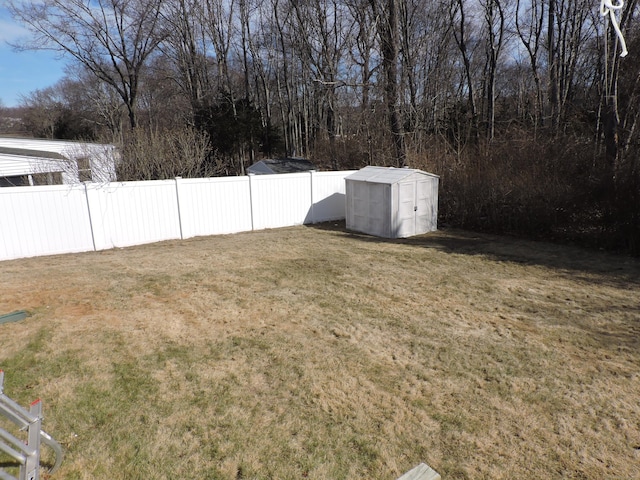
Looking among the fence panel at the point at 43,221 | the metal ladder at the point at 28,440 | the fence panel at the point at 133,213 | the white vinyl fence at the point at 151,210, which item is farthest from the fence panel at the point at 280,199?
the metal ladder at the point at 28,440

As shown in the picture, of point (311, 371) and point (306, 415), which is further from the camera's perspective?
point (311, 371)

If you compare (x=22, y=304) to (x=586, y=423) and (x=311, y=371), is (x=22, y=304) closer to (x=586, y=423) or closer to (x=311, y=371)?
(x=311, y=371)

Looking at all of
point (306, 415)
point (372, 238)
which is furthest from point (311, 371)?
point (372, 238)

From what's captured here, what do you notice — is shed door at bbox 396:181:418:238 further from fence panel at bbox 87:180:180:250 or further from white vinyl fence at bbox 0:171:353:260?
fence panel at bbox 87:180:180:250

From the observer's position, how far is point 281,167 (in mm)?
18906

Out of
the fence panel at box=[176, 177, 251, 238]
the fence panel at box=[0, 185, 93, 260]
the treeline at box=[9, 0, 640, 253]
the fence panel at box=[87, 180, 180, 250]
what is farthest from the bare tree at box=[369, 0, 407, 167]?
the fence panel at box=[0, 185, 93, 260]

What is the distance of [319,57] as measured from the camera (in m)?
25.4

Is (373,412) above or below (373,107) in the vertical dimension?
below

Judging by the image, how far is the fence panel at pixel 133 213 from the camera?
9.38 metres

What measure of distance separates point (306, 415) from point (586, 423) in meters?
2.34

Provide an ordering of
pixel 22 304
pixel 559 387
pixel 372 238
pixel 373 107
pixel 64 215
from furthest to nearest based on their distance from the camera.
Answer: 1. pixel 373 107
2. pixel 372 238
3. pixel 64 215
4. pixel 22 304
5. pixel 559 387

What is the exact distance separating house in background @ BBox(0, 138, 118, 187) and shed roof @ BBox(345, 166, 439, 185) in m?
7.55

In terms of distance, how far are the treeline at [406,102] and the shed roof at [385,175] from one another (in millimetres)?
2366

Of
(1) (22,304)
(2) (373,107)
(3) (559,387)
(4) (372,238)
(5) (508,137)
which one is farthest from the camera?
(2) (373,107)
